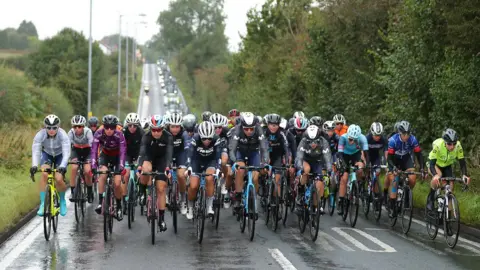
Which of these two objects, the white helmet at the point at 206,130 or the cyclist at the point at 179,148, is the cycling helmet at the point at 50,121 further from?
the white helmet at the point at 206,130

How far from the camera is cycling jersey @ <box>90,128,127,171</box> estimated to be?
14.1m

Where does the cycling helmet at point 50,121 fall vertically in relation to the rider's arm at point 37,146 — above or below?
above

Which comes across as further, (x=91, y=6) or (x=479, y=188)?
(x=91, y=6)

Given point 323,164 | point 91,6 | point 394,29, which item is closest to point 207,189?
point 323,164

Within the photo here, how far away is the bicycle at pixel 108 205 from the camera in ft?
44.3

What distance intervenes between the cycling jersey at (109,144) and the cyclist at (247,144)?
181cm

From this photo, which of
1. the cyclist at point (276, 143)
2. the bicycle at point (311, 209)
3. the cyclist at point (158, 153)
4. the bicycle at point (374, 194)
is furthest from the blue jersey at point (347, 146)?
the cyclist at point (158, 153)

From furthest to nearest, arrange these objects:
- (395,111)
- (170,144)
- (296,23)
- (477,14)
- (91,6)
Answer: (296,23) < (91,6) < (395,111) < (477,14) < (170,144)

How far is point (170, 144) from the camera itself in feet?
45.1

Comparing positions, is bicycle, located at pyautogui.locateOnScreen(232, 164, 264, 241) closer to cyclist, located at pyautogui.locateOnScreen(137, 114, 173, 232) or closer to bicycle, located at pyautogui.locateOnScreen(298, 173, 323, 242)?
bicycle, located at pyautogui.locateOnScreen(298, 173, 323, 242)

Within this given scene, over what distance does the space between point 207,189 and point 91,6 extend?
33240mm

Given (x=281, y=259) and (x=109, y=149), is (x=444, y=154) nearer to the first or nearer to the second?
(x=281, y=259)

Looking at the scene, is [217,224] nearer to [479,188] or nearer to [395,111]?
[479,188]

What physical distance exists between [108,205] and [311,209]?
3255mm
